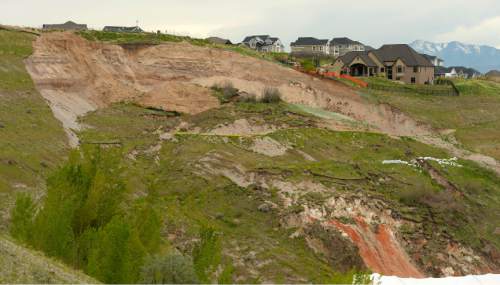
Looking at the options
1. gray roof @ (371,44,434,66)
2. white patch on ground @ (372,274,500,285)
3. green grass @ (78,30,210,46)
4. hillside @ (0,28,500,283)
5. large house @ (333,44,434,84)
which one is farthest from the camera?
gray roof @ (371,44,434,66)

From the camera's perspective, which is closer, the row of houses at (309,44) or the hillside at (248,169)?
the hillside at (248,169)

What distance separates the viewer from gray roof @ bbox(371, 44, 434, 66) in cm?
8108

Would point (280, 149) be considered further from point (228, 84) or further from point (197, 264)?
point (197, 264)

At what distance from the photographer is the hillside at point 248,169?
25.0 m

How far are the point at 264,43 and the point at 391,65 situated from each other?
34.7m

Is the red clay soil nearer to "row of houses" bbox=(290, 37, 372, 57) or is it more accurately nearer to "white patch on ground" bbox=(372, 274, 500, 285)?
"white patch on ground" bbox=(372, 274, 500, 285)

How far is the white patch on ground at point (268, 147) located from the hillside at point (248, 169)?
0.13 metres

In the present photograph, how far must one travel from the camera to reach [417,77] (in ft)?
263

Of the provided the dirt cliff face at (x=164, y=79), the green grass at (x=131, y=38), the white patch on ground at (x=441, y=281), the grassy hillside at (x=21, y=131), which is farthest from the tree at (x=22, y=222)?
the green grass at (x=131, y=38)

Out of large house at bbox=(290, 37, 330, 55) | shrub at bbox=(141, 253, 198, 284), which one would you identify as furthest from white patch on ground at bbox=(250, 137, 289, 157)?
large house at bbox=(290, 37, 330, 55)

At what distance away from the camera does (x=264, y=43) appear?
111812 millimetres

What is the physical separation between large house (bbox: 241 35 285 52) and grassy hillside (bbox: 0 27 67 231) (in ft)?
199

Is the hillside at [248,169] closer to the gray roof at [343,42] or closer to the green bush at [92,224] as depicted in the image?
the green bush at [92,224]

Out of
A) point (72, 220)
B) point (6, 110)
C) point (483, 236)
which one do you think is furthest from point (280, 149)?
point (72, 220)
